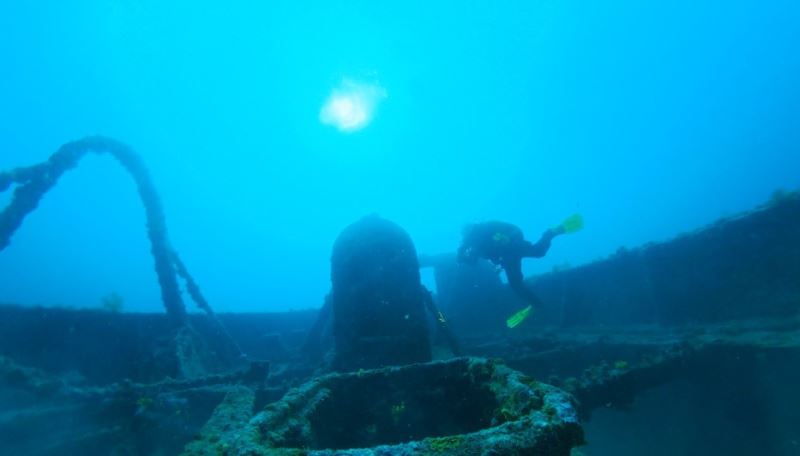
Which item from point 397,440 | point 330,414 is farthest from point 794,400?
point 330,414

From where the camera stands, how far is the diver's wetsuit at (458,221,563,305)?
1171cm

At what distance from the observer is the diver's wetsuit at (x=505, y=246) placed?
11711 mm

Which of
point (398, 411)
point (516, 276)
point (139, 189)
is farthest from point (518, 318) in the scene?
point (139, 189)

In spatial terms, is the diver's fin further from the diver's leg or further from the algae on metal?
the algae on metal

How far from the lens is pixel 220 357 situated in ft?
42.4

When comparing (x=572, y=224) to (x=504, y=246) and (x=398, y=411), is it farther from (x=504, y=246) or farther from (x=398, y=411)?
(x=398, y=411)

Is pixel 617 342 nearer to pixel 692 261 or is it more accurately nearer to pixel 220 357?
pixel 692 261

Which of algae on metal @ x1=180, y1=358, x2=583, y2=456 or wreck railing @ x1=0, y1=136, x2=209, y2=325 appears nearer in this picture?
algae on metal @ x1=180, y1=358, x2=583, y2=456

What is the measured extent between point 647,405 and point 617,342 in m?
1.55

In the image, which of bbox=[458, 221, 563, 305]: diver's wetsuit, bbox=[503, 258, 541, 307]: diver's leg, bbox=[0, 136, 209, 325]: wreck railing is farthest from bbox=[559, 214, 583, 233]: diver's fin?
bbox=[0, 136, 209, 325]: wreck railing

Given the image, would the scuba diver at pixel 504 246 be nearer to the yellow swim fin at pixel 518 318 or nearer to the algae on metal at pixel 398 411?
the yellow swim fin at pixel 518 318

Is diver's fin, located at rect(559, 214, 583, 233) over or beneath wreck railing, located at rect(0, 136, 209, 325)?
beneath

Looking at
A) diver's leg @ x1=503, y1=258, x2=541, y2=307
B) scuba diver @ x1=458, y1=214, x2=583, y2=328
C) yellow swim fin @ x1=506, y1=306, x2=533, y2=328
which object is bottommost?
yellow swim fin @ x1=506, y1=306, x2=533, y2=328

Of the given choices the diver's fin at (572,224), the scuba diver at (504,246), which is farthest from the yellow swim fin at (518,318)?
the diver's fin at (572,224)
